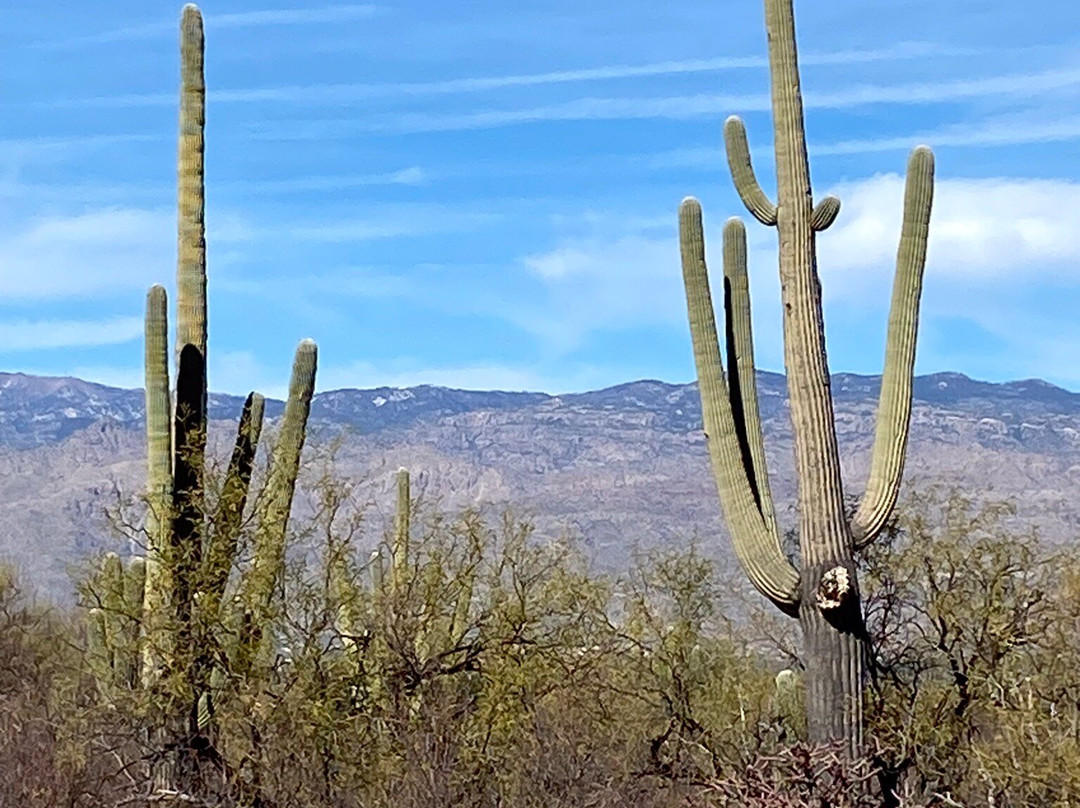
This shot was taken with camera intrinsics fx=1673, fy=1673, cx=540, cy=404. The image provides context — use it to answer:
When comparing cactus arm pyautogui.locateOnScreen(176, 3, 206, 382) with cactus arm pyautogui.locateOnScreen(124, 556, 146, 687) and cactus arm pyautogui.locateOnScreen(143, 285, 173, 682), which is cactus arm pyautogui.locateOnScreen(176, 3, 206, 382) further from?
cactus arm pyautogui.locateOnScreen(124, 556, 146, 687)

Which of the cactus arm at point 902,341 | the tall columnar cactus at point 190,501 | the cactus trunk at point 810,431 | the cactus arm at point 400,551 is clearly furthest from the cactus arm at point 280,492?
the cactus arm at point 902,341

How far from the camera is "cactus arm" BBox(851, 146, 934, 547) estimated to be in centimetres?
985

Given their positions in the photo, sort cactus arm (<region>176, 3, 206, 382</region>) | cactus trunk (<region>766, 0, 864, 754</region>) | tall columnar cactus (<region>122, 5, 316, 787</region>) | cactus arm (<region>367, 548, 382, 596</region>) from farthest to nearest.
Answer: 1. cactus arm (<region>367, 548, 382, 596</region>)
2. cactus arm (<region>176, 3, 206, 382</region>)
3. tall columnar cactus (<region>122, 5, 316, 787</region>)
4. cactus trunk (<region>766, 0, 864, 754</region>)

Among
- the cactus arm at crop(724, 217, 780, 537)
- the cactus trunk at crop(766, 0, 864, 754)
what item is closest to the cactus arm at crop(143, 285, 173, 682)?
the cactus arm at crop(724, 217, 780, 537)

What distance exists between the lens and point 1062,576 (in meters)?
13.1

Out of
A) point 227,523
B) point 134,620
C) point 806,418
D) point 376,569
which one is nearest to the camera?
point 806,418

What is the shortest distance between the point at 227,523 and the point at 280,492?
460mm

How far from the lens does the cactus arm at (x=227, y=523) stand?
33.5 ft

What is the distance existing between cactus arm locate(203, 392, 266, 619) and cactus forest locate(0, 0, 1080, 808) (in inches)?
0.7

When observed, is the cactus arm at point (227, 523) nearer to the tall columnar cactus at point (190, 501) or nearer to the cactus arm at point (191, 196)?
the tall columnar cactus at point (190, 501)

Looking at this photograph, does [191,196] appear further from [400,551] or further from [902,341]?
[902,341]

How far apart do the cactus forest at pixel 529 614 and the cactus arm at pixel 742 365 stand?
18 mm

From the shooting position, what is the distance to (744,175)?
33.7ft

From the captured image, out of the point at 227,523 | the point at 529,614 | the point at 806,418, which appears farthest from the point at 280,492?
the point at 806,418
